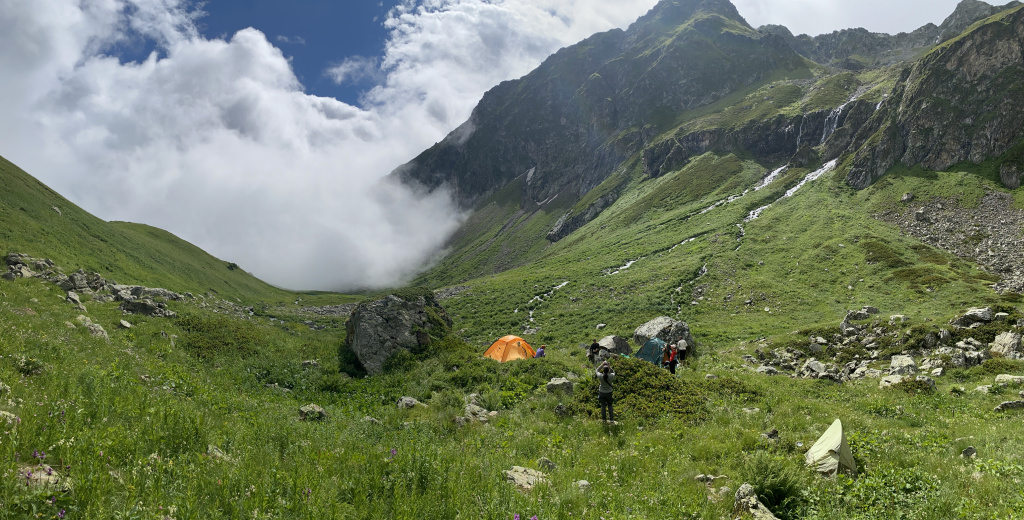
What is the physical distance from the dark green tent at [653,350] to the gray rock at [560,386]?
11392mm

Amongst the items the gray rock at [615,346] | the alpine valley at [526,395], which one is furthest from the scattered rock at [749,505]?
the gray rock at [615,346]

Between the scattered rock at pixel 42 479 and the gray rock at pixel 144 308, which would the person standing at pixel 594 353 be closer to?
the scattered rock at pixel 42 479

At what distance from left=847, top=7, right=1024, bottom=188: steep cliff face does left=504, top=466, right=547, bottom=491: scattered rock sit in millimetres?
104674

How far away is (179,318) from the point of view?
20891mm

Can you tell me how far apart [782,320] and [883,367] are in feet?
65.1

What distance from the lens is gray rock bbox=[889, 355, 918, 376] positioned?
18625 millimetres

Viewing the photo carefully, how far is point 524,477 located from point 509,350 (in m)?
19.1

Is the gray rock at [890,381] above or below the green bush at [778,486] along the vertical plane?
below

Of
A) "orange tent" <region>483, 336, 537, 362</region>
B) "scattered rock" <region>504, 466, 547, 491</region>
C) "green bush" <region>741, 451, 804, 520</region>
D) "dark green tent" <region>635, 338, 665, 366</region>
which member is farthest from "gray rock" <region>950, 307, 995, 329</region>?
"scattered rock" <region>504, 466, 547, 491</region>

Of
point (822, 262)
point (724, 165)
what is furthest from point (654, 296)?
point (724, 165)

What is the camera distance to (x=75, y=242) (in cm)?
4225

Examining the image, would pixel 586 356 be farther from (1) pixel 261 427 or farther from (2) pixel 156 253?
(2) pixel 156 253

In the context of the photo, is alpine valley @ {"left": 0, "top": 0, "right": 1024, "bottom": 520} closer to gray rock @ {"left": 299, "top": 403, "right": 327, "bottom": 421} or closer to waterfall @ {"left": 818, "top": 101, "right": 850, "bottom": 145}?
gray rock @ {"left": 299, "top": 403, "right": 327, "bottom": 421}

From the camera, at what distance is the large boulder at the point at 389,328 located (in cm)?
2078
